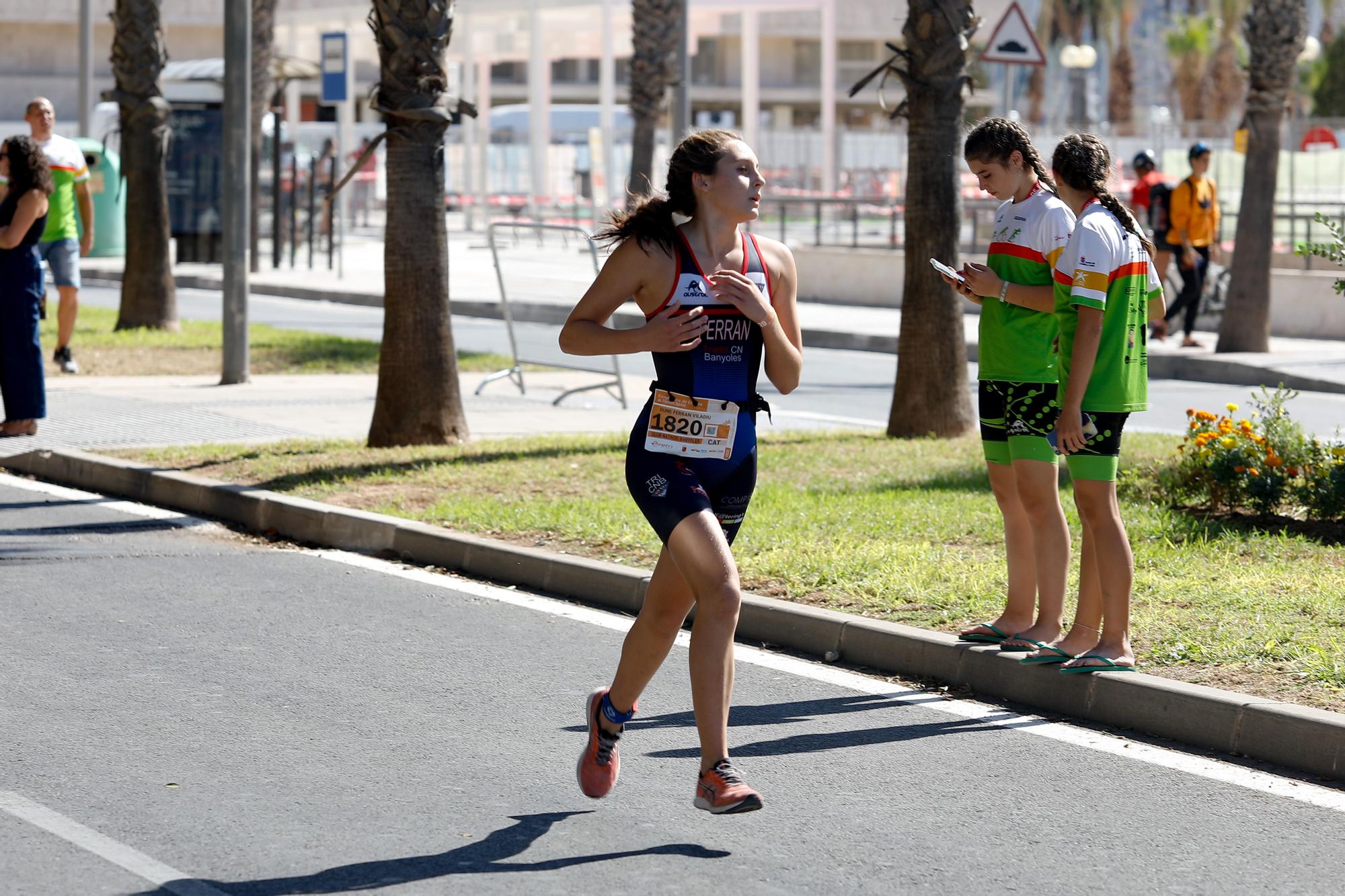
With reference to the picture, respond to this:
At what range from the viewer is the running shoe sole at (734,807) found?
482 cm

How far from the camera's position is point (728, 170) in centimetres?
495

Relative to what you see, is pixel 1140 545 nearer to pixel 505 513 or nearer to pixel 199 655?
pixel 505 513

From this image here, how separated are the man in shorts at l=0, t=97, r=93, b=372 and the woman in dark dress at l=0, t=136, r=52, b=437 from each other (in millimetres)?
2714

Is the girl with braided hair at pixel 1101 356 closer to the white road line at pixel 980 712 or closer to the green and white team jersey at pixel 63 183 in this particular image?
the white road line at pixel 980 712

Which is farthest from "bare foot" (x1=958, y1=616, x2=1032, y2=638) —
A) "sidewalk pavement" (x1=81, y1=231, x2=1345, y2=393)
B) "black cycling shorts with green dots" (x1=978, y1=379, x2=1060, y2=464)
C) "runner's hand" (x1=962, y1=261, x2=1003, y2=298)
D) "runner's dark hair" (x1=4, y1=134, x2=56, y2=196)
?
"sidewalk pavement" (x1=81, y1=231, x2=1345, y2=393)

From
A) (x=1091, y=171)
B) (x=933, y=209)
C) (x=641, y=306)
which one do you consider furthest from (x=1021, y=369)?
(x=933, y=209)

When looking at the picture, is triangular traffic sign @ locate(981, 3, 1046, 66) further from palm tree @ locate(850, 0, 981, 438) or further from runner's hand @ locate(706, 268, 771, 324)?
runner's hand @ locate(706, 268, 771, 324)

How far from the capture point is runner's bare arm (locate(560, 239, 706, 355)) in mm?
4844

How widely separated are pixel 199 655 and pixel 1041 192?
340cm

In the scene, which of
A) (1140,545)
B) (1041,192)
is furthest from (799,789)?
(1140,545)

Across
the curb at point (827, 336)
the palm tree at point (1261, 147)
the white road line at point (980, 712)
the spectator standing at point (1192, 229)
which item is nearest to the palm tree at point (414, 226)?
the curb at point (827, 336)

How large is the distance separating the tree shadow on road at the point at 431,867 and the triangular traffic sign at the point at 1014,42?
44.6ft

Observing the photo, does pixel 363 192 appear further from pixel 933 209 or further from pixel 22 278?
pixel 933 209

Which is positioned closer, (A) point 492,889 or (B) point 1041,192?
(A) point 492,889
